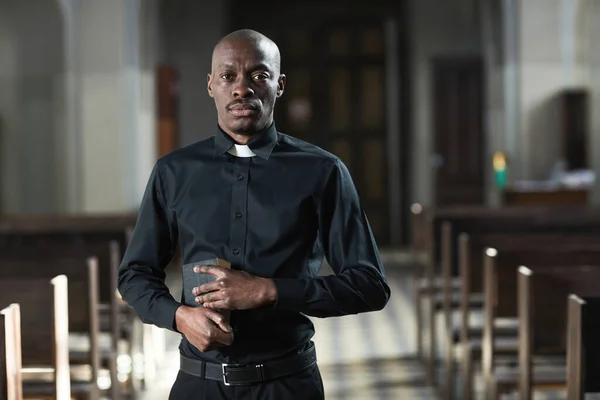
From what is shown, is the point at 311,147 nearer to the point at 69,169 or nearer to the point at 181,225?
the point at 181,225

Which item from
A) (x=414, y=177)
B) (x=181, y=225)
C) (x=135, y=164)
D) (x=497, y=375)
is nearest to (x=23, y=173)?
(x=135, y=164)

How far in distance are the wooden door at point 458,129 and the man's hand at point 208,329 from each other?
1272 cm

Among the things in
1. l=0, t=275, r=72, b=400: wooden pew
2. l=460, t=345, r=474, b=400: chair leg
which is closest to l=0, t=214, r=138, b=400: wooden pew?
l=0, t=275, r=72, b=400: wooden pew

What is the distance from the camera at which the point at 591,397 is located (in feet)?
13.2

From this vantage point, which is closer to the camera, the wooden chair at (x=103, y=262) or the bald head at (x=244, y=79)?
the bald head at (x=244, y=79)

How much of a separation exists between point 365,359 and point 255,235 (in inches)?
202

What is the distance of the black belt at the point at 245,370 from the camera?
1888 mm

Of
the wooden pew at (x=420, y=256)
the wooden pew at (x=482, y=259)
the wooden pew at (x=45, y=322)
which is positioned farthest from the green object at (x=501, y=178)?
the wooden pew at (x=45, y=322)

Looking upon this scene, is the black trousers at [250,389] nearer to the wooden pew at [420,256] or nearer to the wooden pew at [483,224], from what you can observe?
the wooden pew at [483,224]

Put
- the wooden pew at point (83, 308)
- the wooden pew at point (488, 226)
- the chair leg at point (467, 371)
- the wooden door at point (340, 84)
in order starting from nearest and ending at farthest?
the wooden pew at point (83, 308) < the chair leg at point (467, 371) < the wooden pew at point (488, 226) < the wooden door at point (340, 84)

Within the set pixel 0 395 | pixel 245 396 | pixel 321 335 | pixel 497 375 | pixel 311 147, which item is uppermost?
pixel 311 147

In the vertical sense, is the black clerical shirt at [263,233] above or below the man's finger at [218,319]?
above

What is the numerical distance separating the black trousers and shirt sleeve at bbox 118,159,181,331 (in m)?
0.15

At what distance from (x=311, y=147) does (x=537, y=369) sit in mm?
2815
